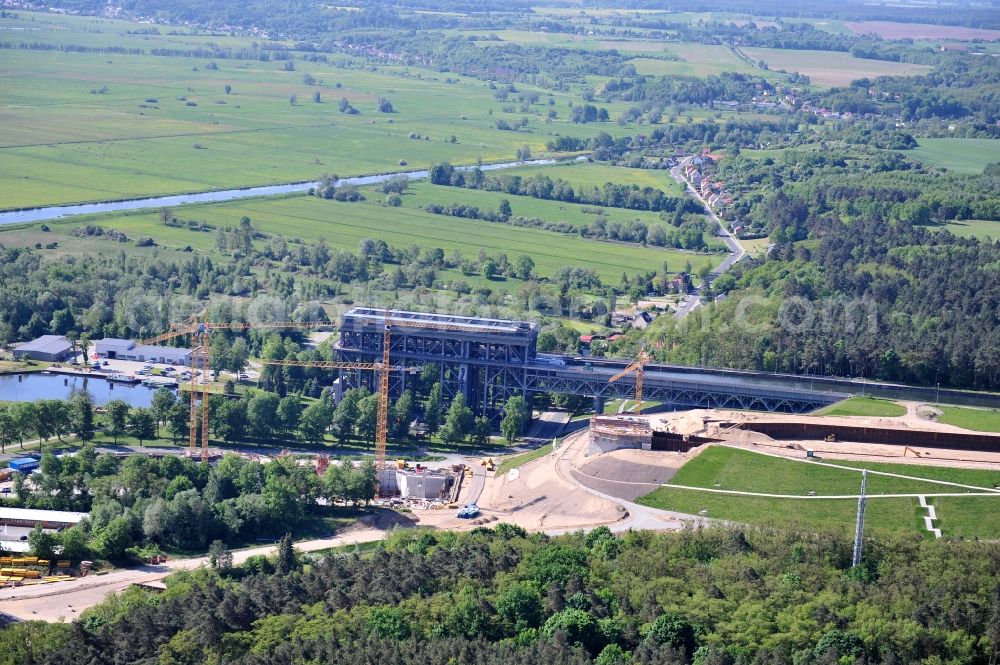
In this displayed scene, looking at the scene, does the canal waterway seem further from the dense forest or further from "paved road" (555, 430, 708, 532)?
the dense forest

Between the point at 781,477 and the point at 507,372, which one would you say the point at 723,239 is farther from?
the point at 781,477

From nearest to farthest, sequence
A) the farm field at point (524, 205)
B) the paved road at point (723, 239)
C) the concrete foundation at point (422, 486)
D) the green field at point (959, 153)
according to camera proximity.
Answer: the concrete foundation at point (422, 486), the paved road at point (723, 239), the farm field at point (524, 205), the green field at point (959, 153)

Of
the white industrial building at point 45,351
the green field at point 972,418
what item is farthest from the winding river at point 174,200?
the green field at point 972,418

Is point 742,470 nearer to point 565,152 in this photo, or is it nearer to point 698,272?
point 698,272

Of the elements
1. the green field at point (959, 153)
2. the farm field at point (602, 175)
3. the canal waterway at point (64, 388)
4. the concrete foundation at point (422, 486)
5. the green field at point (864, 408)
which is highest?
the green field at point (959, 153)

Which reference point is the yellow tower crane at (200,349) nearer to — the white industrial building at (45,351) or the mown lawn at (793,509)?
the white industrial building at (45,351)

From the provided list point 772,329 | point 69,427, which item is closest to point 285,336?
point 69,427

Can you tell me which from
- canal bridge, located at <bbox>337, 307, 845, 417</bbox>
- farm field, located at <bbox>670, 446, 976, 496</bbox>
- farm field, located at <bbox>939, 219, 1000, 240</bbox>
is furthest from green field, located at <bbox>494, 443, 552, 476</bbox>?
farm field, located at <bbox>939, 219, 1000, 240</bbox>
